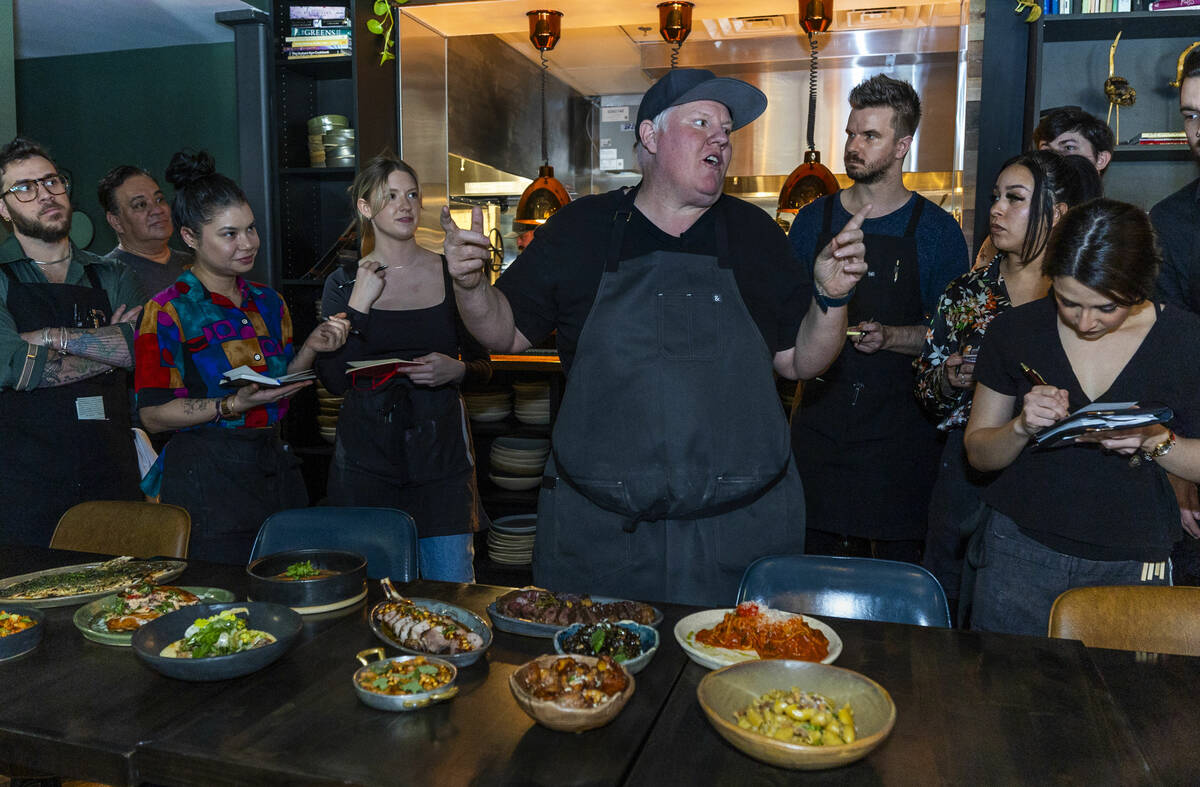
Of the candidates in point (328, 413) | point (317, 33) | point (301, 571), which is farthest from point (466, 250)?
point (317, 33)

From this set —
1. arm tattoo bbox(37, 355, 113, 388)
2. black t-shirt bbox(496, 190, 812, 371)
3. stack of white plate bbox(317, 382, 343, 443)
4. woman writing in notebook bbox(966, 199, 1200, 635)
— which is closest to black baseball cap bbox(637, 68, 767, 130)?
black t-shirt bbox(496, 190, 812, 371)

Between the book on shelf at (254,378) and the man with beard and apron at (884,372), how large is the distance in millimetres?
1616

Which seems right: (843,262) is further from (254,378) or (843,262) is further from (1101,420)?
(254,378)

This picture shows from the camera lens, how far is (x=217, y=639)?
1629 mm

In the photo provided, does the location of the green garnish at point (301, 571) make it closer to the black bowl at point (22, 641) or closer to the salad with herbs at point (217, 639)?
the salad with herbs at point (217, 639)

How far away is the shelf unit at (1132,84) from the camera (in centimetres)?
400

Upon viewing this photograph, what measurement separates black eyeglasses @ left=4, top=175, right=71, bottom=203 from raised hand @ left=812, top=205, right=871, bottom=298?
2.42 metres

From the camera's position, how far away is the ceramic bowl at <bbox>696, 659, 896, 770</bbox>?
1.22 metres

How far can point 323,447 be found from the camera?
4598 mm

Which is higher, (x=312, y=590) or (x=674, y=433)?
(x=674, y=433)

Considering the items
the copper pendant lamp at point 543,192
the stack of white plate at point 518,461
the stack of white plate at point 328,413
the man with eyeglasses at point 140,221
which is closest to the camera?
the man with eyeglasses at point 140,221

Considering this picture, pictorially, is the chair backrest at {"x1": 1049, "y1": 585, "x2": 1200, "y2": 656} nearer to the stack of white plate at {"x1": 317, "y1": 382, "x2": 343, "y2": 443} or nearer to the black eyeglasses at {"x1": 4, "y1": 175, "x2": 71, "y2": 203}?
the black eyeglasses at {"x1": 4, "y1": 175, "x2": 71, "y2": 203}

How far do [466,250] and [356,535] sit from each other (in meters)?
0.87

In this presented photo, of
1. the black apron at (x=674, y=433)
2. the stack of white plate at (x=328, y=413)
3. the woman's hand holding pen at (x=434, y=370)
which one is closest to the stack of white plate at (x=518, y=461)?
the stack of white plate at (x=328, y=413)
